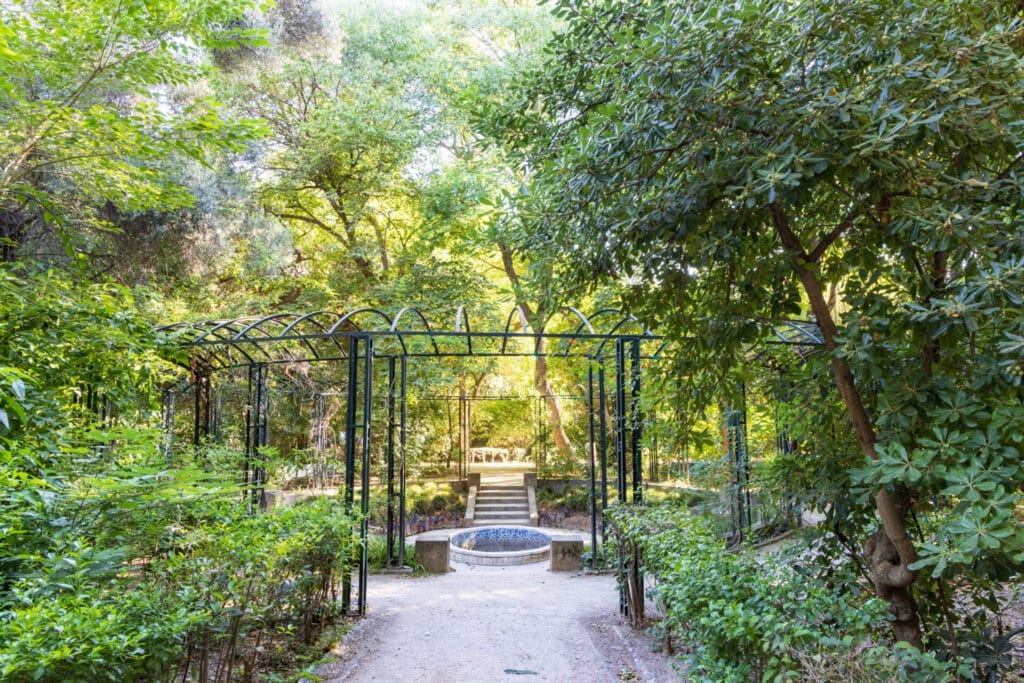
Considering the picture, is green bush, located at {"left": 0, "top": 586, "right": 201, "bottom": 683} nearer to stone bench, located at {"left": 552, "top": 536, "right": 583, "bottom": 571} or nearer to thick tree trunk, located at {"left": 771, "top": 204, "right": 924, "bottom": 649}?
thick tree trunk, located at {"left": 771, "top": 204, "right": 924, "bottom": 649}

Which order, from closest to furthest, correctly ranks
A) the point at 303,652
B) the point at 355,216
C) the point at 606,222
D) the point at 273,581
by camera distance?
the point at 606,222, the point at 273,581, the point at 303,652, the point at 355,216

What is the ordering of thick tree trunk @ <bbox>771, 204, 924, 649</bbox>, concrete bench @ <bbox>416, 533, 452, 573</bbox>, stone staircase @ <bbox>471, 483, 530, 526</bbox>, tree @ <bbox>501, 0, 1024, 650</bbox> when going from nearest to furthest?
tree @ <bbox>501, 0, 1024, 650</bbox> → thick tree trunk @ <bbox>771, 204, 924, 649</bbox> → concrete bench @ <bbox>416, 533, 452, 573</bbox> → stone staircase @ <bbox>471, 483, 530, 526</bbox>

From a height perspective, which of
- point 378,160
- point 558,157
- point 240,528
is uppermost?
point 378,160

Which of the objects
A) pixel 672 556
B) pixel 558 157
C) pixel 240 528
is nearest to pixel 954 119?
pixel 558 157

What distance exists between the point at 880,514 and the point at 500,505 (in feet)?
33.8

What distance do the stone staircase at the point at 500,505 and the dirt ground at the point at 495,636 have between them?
4.53 m

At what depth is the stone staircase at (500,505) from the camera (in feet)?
39.3

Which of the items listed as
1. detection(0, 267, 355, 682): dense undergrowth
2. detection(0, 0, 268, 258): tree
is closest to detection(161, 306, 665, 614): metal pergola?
detection(0, 267, 355, 682): dense undergrowth

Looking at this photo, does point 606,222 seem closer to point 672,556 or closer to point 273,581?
point 672,556

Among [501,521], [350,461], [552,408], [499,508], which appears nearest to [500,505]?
[499,508]

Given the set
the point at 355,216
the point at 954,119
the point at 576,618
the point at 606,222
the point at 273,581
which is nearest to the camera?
the point at 954,119

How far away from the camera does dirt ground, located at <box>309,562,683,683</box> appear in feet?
14.1

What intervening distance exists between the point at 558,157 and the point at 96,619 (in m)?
3.05

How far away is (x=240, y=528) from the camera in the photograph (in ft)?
11.6
